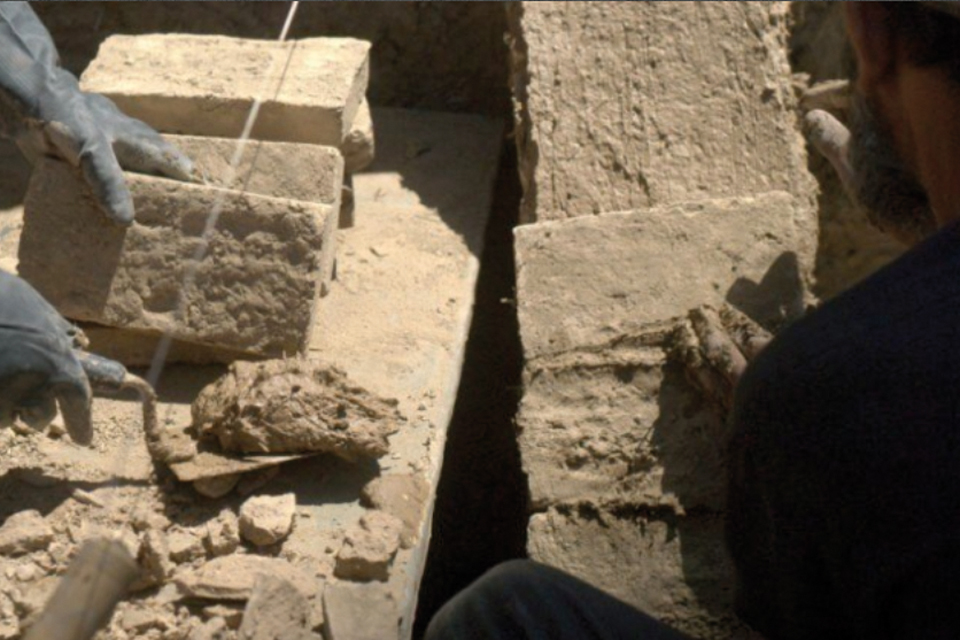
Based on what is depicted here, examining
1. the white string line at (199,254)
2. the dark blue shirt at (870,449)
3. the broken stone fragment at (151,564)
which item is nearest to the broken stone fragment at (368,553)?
the broken stone fragment at (151,564)

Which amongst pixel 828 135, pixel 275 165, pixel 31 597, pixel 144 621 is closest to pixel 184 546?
pixel 144 621

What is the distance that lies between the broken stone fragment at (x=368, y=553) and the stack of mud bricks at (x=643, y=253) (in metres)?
0.33

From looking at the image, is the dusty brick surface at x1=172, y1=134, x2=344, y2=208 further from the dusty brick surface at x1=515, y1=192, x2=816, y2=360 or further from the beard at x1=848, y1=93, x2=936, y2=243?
Result: the beard at x1=848, y1=93, x2=936, y2=243

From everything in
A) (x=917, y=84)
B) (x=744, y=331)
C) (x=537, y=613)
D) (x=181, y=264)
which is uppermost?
(x=181, y=264)

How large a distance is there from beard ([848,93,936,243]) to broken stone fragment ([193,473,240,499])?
4.83 feet

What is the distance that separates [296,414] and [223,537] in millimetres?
317

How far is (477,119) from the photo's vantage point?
490 cm

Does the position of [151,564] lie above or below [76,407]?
below

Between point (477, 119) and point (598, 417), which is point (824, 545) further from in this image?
point (477, 119)

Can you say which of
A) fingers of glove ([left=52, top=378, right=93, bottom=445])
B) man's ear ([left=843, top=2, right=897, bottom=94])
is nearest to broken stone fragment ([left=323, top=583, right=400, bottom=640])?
fingers of glove ([left=52, top=378, right=93, bottom=445])

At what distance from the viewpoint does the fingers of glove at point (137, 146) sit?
11.2 ft

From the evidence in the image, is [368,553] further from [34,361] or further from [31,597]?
[34,361]

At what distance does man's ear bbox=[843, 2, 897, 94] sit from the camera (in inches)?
73.2

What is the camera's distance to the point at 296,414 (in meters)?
3.07
